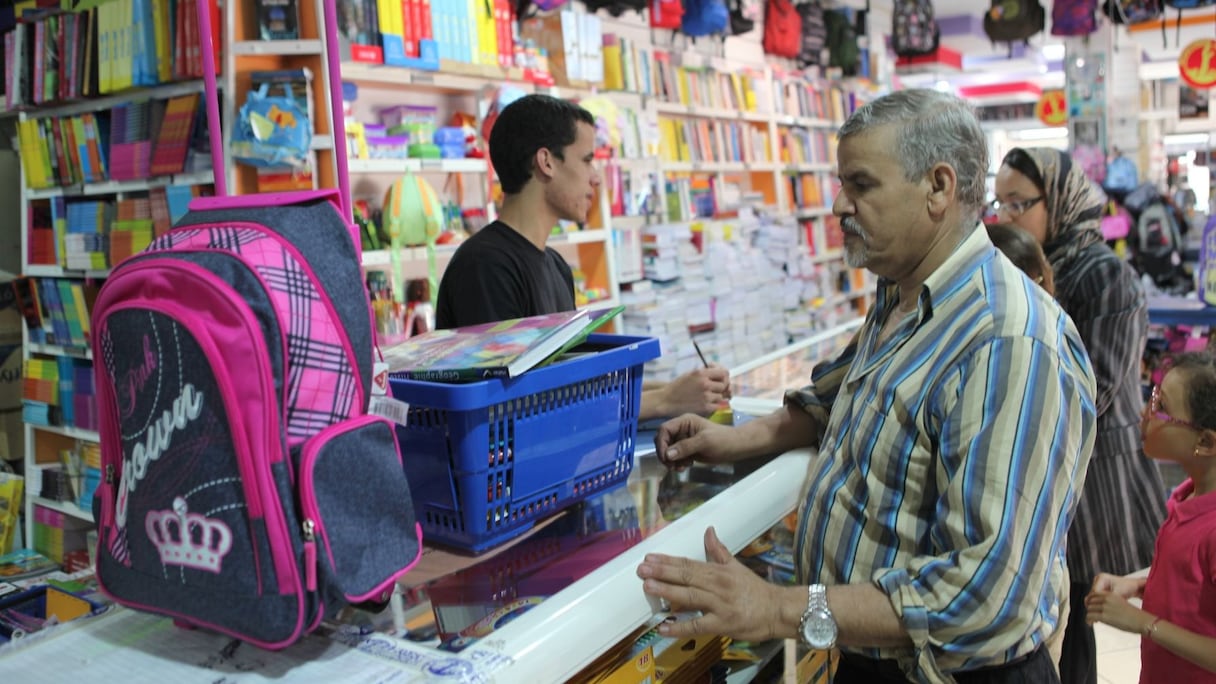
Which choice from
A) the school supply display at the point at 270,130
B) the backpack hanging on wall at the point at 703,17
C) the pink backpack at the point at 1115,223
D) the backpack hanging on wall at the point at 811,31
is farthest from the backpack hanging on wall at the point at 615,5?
the pink backpack at the point at 1115,223

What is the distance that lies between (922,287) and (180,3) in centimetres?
345

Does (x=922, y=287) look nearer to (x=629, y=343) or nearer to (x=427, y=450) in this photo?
(x=629, y=343)

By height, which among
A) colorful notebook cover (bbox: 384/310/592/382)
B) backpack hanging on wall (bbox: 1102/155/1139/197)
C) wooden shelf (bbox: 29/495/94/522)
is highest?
backpack hanging on wall (bbox: 1102/155/1139/197)

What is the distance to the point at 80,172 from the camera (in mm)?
4523

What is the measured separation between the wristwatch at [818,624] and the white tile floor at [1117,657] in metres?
2.83

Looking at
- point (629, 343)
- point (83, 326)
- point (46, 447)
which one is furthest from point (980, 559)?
point (46, 447)

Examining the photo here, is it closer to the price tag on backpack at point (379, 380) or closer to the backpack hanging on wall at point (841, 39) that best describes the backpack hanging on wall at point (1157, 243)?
the backpack hanging on wall at point (841, 39)

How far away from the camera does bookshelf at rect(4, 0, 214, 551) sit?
391cm

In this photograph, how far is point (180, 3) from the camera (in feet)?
12.5

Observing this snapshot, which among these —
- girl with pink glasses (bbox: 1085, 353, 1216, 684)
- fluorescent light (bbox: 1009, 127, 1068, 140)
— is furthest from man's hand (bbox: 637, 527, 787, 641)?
fluorescent light (bbox: 1009, 127, 1068, 140)

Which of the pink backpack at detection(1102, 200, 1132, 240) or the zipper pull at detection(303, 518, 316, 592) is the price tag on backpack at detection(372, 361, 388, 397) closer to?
the zipper pull at detection(303, 518, 316, 592)

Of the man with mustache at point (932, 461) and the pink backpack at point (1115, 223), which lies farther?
the pink backpack at point (1115, 223)

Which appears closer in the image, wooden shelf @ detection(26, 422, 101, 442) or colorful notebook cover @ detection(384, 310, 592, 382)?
colorful notebook cover @ detection(384, 310, 592, 382)

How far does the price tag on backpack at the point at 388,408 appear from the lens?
1071mm
